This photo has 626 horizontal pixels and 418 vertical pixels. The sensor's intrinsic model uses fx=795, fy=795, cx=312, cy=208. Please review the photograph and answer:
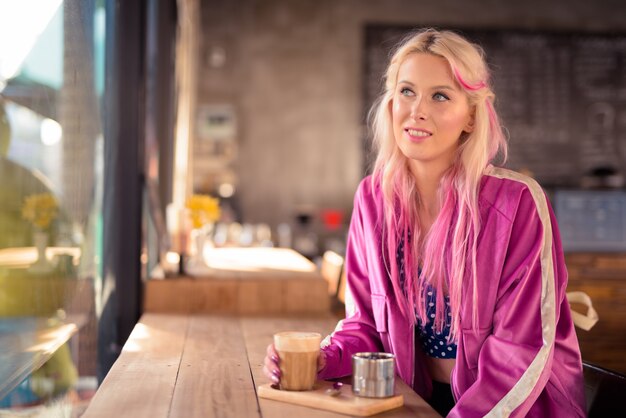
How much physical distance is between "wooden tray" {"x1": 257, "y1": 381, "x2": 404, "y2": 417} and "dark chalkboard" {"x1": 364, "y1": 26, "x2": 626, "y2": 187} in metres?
5.66

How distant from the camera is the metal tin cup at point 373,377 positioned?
1.36 meters

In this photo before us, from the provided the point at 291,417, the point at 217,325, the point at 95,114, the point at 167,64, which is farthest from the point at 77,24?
the point at 167,64

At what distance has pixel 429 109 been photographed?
5.56 feet

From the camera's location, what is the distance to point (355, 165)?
21.5 ft

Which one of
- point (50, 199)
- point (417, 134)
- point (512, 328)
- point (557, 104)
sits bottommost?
point (512, 328)

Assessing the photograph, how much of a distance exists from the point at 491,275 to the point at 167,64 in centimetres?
291

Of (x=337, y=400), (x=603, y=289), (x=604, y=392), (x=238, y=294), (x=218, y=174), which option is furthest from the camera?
(x=218, y=174)

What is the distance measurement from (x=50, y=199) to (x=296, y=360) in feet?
2.44

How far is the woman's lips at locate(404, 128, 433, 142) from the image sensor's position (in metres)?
1.70

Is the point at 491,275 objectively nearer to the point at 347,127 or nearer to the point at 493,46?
the point at 347,127

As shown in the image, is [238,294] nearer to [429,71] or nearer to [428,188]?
[428,188]

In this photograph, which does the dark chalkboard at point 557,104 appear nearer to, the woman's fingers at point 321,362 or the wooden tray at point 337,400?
the woman's fingers at point 321,362

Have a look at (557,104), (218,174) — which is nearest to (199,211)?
(218,174)

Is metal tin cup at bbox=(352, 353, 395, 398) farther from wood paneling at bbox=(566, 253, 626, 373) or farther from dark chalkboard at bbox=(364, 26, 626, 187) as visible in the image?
dark chalkboard at bbox=(364, 26, 626, 187)
